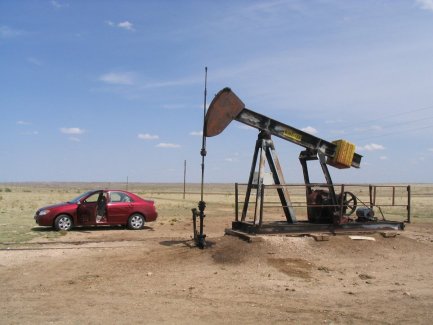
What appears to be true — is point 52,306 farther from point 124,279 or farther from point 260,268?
point 260,268

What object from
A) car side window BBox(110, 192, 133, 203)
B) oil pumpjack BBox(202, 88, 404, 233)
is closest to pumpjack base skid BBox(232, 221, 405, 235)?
oil pumpjack BBox(202, 88, 404, 233)

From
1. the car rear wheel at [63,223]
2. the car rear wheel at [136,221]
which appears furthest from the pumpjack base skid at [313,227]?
the car rear wheel at [63,223]

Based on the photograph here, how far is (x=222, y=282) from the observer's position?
8.01 m

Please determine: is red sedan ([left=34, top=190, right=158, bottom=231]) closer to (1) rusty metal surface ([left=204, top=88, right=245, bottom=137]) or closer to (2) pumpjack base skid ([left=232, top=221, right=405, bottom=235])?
(2) pumpjack base skid ([left=232, top=221, right=405, bottom=235])

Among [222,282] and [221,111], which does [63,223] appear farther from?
[222,282]

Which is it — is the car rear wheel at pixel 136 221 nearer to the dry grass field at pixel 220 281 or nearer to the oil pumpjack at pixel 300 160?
the dry grass field at pixel 220 281

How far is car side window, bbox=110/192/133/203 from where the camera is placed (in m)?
16.6

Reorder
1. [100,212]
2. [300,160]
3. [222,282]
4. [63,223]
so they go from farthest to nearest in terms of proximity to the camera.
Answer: [100,212] < [63,223] < [300,160] < [222,282]

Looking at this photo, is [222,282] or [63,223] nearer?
[222,282]

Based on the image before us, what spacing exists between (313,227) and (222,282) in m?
3.84

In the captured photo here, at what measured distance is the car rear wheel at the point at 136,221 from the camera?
16.6 metres

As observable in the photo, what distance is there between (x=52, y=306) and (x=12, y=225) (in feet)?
38.2

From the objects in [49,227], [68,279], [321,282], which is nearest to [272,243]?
[321,282]

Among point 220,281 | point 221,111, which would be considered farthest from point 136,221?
point 220,281
